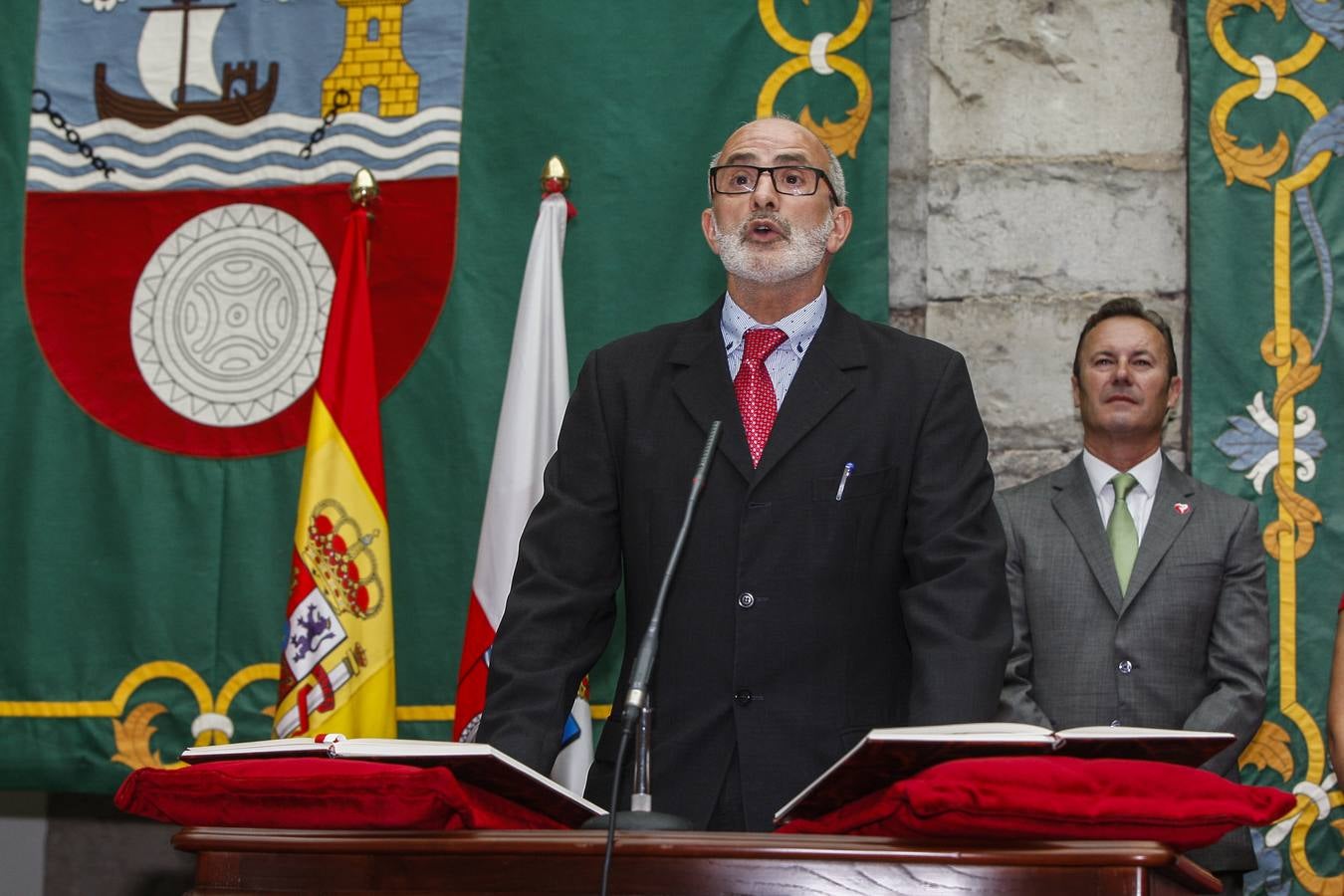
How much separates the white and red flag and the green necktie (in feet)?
3.95

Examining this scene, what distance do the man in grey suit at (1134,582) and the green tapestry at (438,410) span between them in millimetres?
830

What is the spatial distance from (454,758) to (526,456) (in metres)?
2.25

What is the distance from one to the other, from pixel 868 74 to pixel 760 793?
2.41m

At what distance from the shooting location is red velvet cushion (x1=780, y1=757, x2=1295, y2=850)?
1.36 meters

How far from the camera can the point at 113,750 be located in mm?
4160

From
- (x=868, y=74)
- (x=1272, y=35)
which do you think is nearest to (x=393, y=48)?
(x=868, y=74)

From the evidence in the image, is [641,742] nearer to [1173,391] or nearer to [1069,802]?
[1069,802]

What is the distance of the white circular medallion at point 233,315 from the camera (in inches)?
168

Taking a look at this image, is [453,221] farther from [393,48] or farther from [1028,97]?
[1028,97]

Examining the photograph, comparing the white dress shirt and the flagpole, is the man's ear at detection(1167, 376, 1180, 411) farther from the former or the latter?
the flagpole

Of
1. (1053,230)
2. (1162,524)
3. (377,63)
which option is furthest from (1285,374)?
(377,63)

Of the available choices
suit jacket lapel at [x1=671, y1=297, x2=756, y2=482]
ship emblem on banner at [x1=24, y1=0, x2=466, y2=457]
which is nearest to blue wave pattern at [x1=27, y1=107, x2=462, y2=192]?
ship emblem on banner at [x1=24, y1=0, x2=466, y2=457]

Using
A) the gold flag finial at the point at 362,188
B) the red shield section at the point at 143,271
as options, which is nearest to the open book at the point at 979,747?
the gold flag finial at the point at 362,188

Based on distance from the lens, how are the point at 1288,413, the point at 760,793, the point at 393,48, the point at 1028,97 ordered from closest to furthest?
1. the point at 760,793
2. the point at 1288,413
3. the point at 1028,97
4. the point at 393,48
